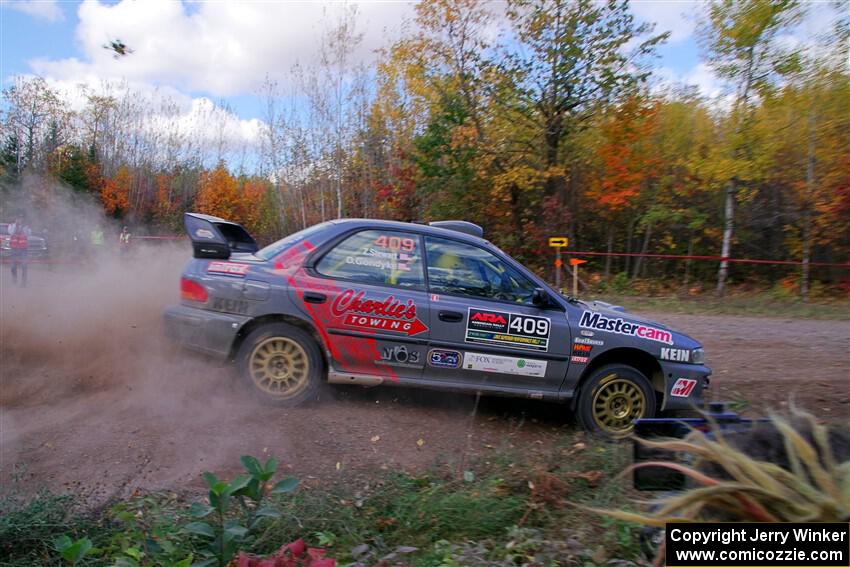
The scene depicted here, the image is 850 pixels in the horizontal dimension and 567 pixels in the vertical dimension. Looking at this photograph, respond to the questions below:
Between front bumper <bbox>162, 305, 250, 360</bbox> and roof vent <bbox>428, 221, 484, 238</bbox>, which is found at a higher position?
roof vent <bbox>428, 221, 484, 238</bbox>

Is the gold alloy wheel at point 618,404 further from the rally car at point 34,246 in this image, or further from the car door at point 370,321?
the rally car at point 34,246

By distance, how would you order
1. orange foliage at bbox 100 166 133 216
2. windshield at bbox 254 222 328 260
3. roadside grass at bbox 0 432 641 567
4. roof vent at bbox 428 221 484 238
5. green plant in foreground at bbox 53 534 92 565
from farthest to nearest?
orange foliage at bbox 100 166 133 216, roof vent at bbox 428 221 484 238, windshield at bbox 254 222 328 260, roadside grass at bbox 0 432 641 567, green plant in foreground at bbox 53 534 92 565

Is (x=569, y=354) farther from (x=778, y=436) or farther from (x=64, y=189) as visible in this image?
(x=64, y=189)

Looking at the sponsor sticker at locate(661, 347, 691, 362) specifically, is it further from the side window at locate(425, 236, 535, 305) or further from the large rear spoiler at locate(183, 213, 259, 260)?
the large rear spoiler at locate(183, 213, 259, 260)

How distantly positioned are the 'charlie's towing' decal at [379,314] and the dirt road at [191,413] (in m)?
0.80

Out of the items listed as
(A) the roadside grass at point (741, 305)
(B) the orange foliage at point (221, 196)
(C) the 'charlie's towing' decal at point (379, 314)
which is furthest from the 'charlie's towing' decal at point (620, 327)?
(B) the orange foliage at point (221, 196)

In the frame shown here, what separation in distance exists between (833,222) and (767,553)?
16144mm

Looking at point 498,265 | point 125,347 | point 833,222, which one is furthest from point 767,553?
point 833,222

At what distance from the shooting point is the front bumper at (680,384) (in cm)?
561

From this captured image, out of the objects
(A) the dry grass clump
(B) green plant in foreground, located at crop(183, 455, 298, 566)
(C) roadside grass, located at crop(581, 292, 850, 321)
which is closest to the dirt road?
(B) green plant in foreground, located at crop(183, 455, 298, 566)

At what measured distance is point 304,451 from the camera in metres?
4.89

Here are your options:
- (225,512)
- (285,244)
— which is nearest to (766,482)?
(225,512)

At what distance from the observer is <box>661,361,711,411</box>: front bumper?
5.61 metres

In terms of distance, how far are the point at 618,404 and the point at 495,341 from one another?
4.14ft
